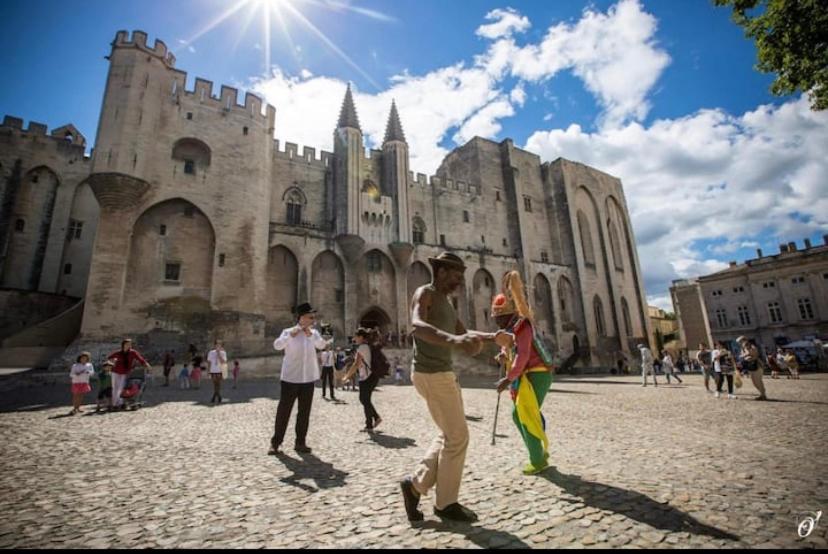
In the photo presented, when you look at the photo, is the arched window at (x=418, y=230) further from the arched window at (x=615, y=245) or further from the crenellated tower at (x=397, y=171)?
the arched window at (x=615, y=245)

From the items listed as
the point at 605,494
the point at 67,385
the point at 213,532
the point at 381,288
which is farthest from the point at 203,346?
→ the point at 605,494

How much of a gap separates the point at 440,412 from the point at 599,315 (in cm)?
3683

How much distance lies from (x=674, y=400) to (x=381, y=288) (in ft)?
57.6

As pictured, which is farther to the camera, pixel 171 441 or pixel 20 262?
pixel 20 262

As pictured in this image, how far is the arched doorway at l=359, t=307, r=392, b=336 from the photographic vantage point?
944 inches

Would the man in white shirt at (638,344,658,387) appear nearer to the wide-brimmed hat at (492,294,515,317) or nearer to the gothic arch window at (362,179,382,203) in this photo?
the wide-brimmed hat at (492,294,515,317)

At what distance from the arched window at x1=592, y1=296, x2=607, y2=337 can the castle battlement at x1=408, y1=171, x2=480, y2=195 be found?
15541mm

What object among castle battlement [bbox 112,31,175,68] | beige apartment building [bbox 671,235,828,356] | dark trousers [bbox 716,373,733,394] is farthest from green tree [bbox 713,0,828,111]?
beige apartment building [bbox 671,235,828,356]

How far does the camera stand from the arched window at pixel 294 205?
78.0 feet

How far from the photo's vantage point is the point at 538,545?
2.07 m

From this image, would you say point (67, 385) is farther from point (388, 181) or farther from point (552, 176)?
point (552, 176)

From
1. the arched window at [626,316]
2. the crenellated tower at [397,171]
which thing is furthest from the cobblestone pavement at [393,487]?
the arched window at [626,316]

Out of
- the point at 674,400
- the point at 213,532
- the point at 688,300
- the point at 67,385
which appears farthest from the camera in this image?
the point at 688,300

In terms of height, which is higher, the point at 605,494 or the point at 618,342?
the point at 618,342
